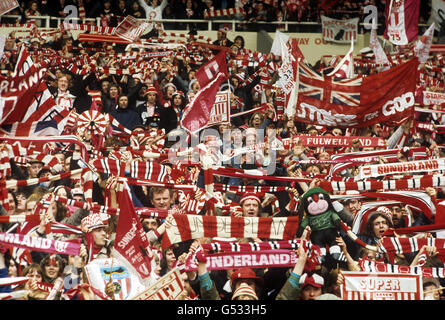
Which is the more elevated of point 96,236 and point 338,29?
point 338,29

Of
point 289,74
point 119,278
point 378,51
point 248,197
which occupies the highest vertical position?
point 378,51

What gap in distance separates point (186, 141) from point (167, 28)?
25.9ft

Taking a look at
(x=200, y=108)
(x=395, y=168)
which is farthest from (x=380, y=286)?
(x=200, y=108)

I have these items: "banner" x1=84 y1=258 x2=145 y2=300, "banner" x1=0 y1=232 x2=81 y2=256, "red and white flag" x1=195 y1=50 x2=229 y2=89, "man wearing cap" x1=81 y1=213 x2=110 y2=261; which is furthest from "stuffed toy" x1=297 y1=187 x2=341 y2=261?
"red and white flag" x1=195 y1=50 x2=229 y2=89

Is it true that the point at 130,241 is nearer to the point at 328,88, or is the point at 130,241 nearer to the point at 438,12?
the point at 328,88

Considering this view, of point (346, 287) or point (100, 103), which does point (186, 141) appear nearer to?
point (100, 103)

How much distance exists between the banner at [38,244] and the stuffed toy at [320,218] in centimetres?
230

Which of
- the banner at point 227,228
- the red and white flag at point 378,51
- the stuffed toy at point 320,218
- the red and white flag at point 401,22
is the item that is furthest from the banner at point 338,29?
the banner at point 227,228

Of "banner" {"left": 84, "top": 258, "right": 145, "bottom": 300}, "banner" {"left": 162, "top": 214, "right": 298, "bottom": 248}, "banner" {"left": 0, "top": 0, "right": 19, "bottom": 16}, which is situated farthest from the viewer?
"banner" {"left": 0, "top": 0, "right": 19, "bottom": 16}

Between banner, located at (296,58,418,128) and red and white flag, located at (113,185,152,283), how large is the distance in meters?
5.56

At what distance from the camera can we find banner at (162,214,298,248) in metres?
9.59

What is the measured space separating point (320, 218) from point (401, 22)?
27.8 feet

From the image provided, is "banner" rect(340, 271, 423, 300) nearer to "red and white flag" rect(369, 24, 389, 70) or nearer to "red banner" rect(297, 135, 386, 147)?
"red banner" rect(297, 135, 386, 147)

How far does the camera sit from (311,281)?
9.17m
